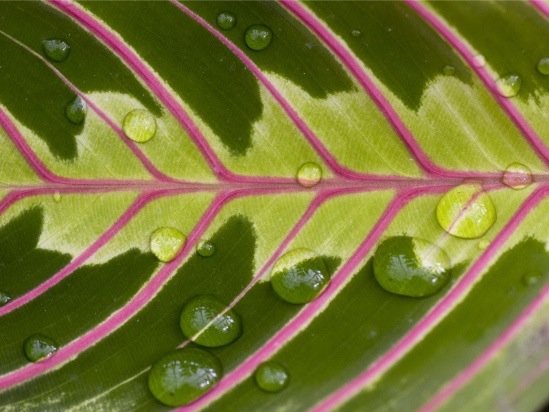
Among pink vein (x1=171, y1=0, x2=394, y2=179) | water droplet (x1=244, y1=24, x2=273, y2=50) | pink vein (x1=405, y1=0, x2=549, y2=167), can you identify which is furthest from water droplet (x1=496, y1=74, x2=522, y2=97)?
water droplet (x1=244, y1=24, x2=273, y2=50)

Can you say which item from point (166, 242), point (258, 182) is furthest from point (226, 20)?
point (166, 242)

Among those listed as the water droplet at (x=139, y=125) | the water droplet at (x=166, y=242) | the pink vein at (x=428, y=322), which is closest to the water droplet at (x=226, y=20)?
the water droplet at (x=139, y=125)

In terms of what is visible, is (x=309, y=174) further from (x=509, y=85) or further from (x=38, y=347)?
(x=38, y=347)

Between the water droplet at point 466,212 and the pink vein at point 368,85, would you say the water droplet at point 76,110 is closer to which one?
the pink vein at point 368,85

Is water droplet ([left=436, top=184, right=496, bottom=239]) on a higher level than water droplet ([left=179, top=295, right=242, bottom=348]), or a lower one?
higher

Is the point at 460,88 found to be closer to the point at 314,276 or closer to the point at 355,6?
the point at 355,6

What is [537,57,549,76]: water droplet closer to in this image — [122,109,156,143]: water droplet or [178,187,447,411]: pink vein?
[178,187,447,411]: pink vein

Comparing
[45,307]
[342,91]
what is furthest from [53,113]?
[342,91]
